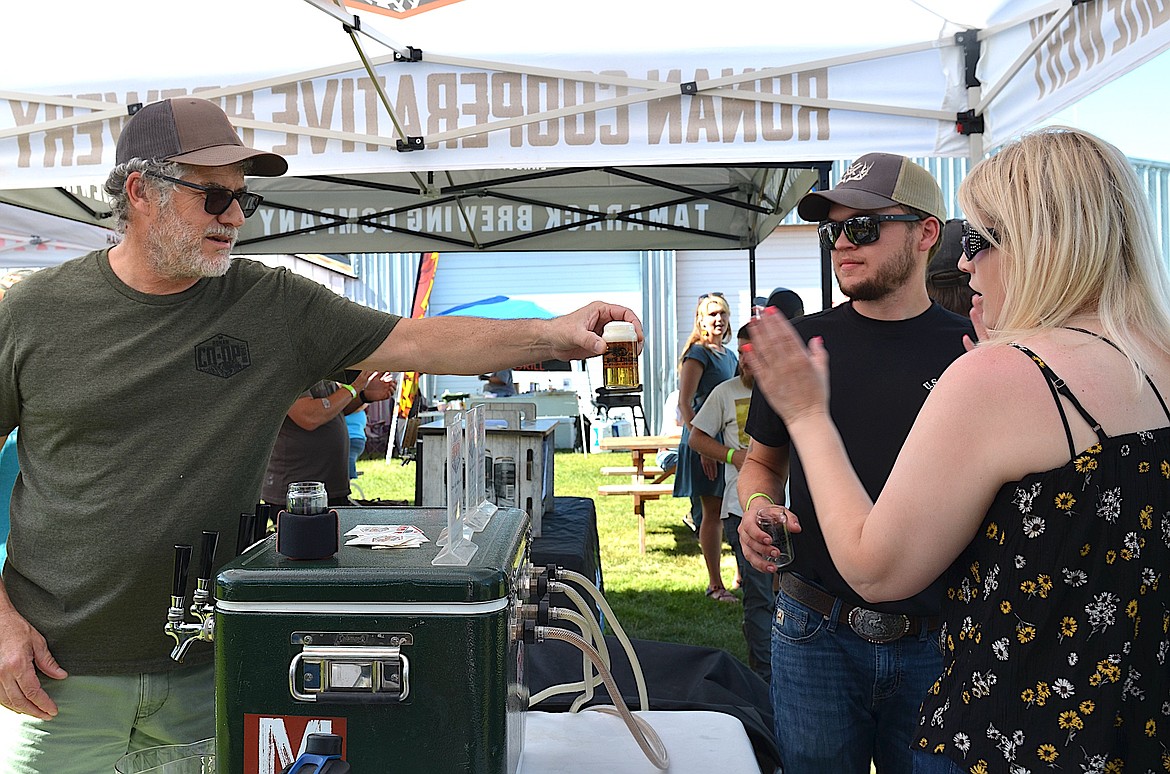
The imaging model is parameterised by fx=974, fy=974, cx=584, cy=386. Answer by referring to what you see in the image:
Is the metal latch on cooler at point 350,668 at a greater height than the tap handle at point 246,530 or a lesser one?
lesser

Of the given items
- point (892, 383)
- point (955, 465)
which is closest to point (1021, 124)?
point (892, 383)

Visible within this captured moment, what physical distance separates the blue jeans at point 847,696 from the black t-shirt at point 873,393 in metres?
0.09

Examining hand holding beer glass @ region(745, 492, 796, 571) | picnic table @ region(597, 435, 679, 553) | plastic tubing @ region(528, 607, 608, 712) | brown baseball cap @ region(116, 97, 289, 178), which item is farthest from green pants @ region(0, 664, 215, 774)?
picnic table @ region(597, 435, 679, 553)

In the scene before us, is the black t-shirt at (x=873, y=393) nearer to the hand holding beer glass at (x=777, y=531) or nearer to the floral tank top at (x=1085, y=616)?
the hand holding beer glass at (x=777, y=531)

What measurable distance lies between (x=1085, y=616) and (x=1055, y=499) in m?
0.16

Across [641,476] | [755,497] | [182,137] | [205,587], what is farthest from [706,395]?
[205,587]

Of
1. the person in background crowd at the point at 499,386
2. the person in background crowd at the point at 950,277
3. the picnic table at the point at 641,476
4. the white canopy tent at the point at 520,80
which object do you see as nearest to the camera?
the person in background crowd at the point at 950,277

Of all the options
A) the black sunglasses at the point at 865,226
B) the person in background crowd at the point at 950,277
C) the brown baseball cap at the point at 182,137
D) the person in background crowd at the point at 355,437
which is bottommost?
the person in background crowd at the point at 355,437

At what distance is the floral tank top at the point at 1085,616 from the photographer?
4.02 feet

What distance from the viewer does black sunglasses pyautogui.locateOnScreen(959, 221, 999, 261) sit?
1.40m

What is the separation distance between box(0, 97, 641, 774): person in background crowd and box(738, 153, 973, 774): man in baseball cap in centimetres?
62

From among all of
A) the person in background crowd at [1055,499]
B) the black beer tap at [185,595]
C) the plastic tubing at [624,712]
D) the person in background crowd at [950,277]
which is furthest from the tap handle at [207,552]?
the person in background crowd at [950,277]

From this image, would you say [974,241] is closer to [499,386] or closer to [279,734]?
[279,734]

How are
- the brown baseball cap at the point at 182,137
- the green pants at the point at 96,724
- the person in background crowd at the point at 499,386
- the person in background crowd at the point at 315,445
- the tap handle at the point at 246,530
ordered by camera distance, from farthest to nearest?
the person in background crowd at the point at 499,386 < the person in background crowd at the point at 315,445 < the brown baseball cap at the point at 182,137 < the green pants at the point at 96,724 < the tap handle at the point at 246,530
